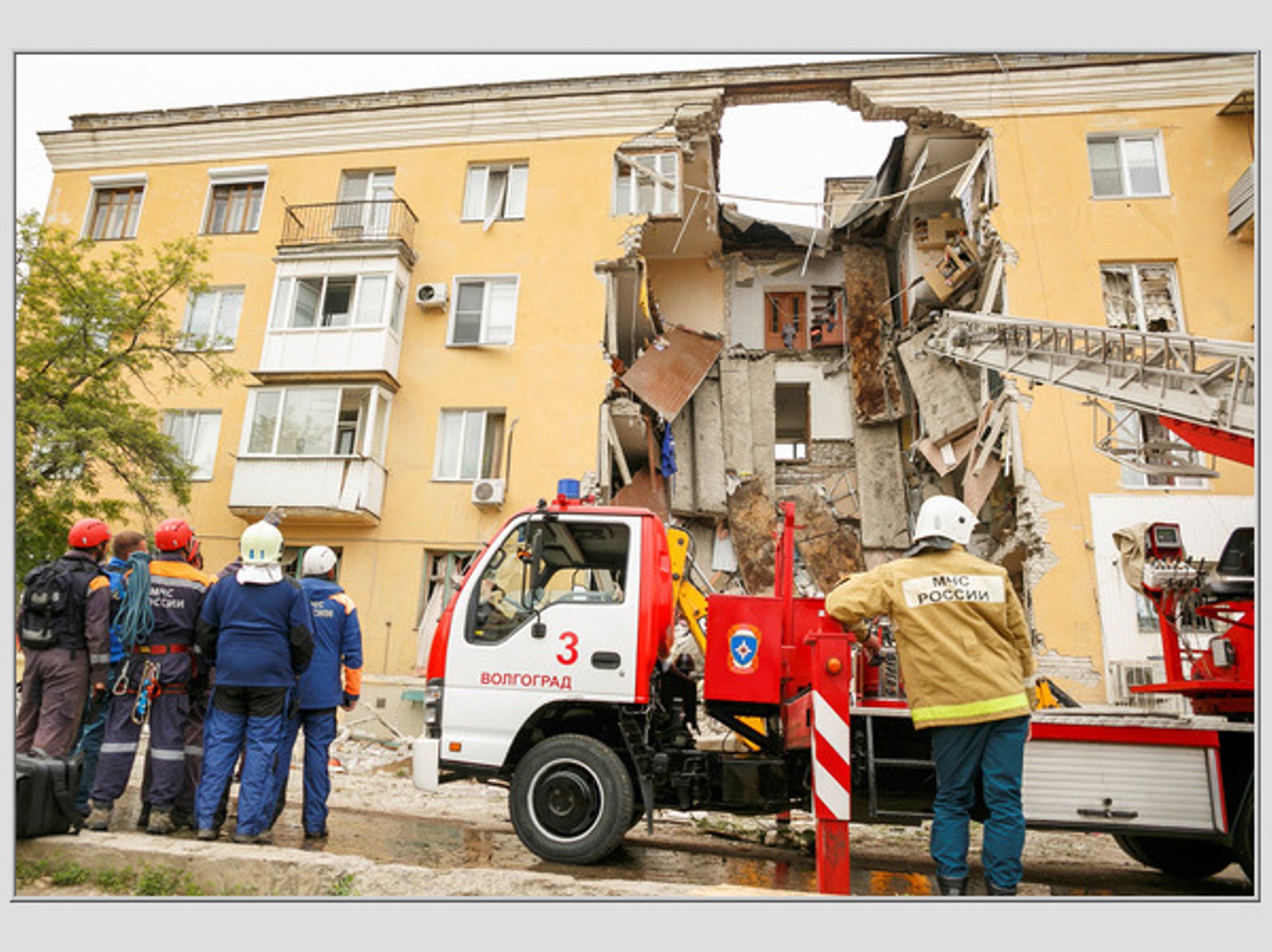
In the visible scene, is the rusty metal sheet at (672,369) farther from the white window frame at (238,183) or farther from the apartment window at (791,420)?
the white window frame at (238,183)

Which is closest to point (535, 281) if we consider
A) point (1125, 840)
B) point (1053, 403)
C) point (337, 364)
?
point (337, 364)

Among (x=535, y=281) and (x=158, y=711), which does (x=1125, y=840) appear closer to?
(x=158, y=711)

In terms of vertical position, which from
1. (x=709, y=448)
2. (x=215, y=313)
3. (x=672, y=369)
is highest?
(x=215, y=313)

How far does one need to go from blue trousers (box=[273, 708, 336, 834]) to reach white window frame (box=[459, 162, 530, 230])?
12536mm

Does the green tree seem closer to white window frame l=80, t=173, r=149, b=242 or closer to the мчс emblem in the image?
white window frame l=80, t=173, r=149, b=242

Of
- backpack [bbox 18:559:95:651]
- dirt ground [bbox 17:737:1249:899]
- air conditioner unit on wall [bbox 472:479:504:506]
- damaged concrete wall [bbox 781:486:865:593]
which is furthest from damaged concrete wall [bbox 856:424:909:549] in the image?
backpack [bbox 18:559:95:651]

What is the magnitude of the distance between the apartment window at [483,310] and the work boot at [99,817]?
11551 millimetres

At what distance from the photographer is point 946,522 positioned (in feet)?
13.3

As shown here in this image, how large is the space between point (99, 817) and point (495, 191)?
14.1 metres

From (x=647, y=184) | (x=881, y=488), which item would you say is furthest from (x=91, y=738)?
(x=881, y=488)

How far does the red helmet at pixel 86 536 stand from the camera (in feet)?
16.9

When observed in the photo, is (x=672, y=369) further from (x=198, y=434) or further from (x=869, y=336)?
(x=198, y=434)

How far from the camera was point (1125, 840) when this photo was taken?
5895mm

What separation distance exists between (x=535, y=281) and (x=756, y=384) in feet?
17.8
